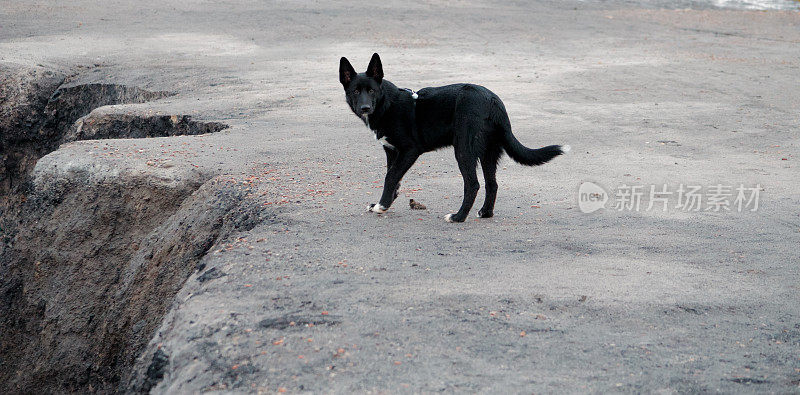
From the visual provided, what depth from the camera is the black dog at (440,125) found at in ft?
17.7

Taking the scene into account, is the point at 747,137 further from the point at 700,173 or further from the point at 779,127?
the point at 700,173

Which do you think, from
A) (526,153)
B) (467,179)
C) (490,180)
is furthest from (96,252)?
(526,153)

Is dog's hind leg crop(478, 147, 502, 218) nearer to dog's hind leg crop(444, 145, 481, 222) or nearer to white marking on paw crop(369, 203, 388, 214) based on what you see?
dog's hind leg crop(444, 145, 481, 222)

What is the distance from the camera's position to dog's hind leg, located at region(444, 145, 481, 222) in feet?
17.9

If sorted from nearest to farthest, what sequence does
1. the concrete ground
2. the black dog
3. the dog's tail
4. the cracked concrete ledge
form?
1. the concrete ground
2. the black dog
3. the dog's tail
4. the cracked concrete ledge

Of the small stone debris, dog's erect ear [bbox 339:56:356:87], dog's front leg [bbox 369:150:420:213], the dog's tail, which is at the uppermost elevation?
dog's erect ear [bbox 339:56:356:87]

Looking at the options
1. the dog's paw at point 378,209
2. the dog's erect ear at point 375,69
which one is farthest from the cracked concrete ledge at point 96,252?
the dog's erect ear at point 375,69

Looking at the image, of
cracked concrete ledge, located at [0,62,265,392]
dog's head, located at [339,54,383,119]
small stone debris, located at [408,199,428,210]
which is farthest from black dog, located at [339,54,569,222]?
cracked concrete ledge, located at [0,62,265,392]

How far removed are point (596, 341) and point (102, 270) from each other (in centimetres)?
476

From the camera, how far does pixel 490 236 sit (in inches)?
205

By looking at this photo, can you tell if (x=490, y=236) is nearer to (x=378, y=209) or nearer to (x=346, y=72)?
(x=378, y=209)

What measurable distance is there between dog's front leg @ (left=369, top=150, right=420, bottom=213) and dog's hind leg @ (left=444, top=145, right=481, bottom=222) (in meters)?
0.35

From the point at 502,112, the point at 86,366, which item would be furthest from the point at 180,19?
the point at 502,112

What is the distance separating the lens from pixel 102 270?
672cm
